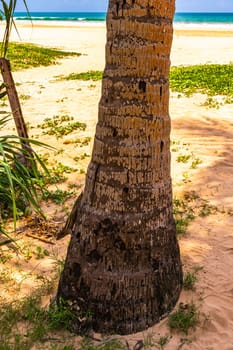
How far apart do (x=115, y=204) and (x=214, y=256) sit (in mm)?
1529

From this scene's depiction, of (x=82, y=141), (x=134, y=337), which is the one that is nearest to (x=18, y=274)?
(x=134, y=337)

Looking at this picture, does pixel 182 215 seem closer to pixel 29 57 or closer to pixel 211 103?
pixel 211 103

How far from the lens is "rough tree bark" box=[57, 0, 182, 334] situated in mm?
2484

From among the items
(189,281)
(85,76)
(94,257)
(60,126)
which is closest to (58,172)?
(60,126)

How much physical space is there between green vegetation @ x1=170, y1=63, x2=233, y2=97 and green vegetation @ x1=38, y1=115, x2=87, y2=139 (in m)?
3.54

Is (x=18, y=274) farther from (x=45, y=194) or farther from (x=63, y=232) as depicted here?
(x=45, y=194)

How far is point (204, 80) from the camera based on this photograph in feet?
40.1

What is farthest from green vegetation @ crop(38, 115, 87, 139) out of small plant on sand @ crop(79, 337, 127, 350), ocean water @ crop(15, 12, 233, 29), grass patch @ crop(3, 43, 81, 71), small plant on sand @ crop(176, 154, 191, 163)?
ocean water @ crop(15, 12, 233, 29)

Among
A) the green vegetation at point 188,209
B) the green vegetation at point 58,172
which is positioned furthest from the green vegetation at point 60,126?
the green vegetation at point 188,209

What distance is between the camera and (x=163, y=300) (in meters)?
2.99

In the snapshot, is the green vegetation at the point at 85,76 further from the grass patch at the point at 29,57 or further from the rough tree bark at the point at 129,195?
the rough tree bark at the point at 129,195

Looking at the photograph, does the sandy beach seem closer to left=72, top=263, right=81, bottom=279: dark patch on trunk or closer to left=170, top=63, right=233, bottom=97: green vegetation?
left=72, top=263, right=81, bottom=279: dark patch on trunk

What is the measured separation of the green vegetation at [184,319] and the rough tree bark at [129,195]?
8 centimetres

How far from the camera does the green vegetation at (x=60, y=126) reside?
302 inches
